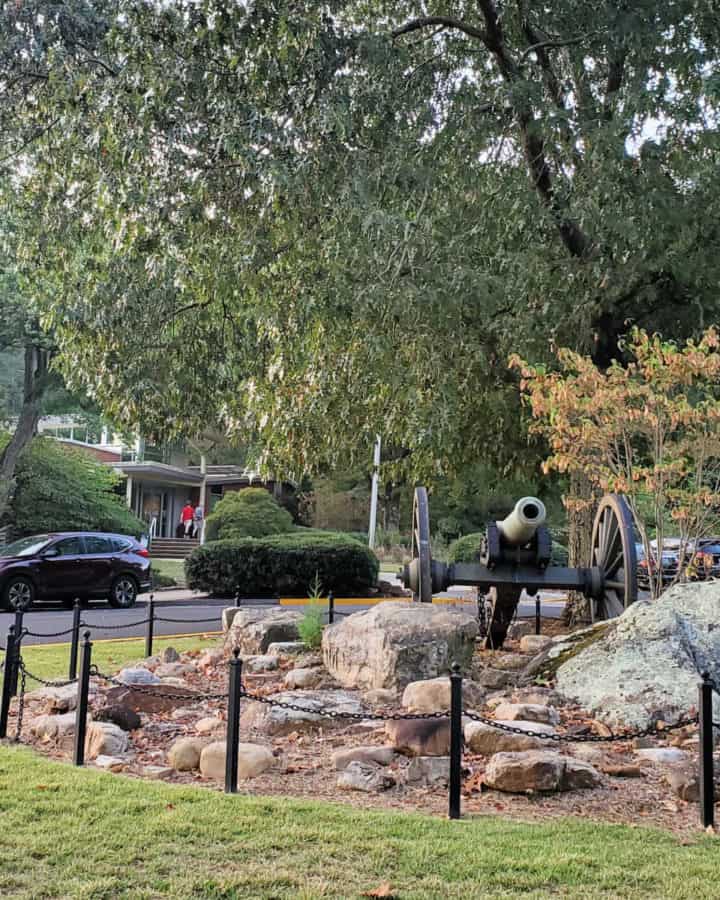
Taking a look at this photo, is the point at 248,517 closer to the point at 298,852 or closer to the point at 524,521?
the point at 524,521

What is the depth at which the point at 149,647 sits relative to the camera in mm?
12164

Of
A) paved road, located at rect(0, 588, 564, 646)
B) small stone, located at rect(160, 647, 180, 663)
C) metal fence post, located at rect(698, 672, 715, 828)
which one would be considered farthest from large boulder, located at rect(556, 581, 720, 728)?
paved road, located at rect(0, 588, 564, 646)

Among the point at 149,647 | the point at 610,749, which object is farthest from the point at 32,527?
the point at 610,749

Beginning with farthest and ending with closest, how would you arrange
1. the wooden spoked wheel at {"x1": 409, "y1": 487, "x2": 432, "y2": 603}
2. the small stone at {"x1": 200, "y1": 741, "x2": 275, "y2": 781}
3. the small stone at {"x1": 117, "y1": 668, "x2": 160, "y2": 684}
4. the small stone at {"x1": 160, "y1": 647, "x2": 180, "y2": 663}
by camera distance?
the small stone at {"x1": 160, "y1": 647, "x2": 180, "y2": 663}, the wooden spoked wheel at {"x1": 409, "y1": 487, "x2": 432, "y2": 603}, the small stone at {"x1": 117, "y1": 668, "x2": 160, "y2": 684}, the small stone at {"x1": 200, "y1": 741, "x2": 275, "y2": 781}

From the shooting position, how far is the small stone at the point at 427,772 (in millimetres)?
5789

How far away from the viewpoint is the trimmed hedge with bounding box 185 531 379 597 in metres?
22.2

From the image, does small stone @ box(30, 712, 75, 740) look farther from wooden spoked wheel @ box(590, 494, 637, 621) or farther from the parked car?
the parked car

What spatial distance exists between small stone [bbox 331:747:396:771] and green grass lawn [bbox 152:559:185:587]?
2059 centimetres

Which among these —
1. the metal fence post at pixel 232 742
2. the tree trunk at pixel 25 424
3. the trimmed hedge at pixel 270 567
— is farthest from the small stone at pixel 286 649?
the tree trunk at pixel 25 424

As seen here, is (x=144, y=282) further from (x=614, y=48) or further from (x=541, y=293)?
(x=614, y=48)

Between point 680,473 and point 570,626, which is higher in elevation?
point 680,473

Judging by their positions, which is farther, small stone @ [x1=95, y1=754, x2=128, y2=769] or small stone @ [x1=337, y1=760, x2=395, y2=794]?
small stone @ [x1=95, y1=754, x2=128, y2=769]

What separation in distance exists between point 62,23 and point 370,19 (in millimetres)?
4650

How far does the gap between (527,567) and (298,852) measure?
5807 mm
